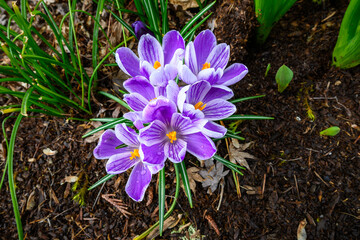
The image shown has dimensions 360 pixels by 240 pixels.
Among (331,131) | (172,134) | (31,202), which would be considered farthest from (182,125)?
(31,202)

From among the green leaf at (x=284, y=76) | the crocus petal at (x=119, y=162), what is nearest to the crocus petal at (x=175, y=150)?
the crocus petal at (x=119, y=162)

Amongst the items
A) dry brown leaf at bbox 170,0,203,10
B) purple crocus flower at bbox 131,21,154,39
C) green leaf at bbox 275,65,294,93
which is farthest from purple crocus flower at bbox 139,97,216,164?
dry brown leaf at bbox 170,0,203,10

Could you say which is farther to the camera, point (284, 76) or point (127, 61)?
point (284, 76)

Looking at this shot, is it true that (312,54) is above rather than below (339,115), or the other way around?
above

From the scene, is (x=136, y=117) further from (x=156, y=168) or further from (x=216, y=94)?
(x=216, y=94)

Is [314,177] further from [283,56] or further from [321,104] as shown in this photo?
[283,56]

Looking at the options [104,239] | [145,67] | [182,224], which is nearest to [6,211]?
[104,239]
